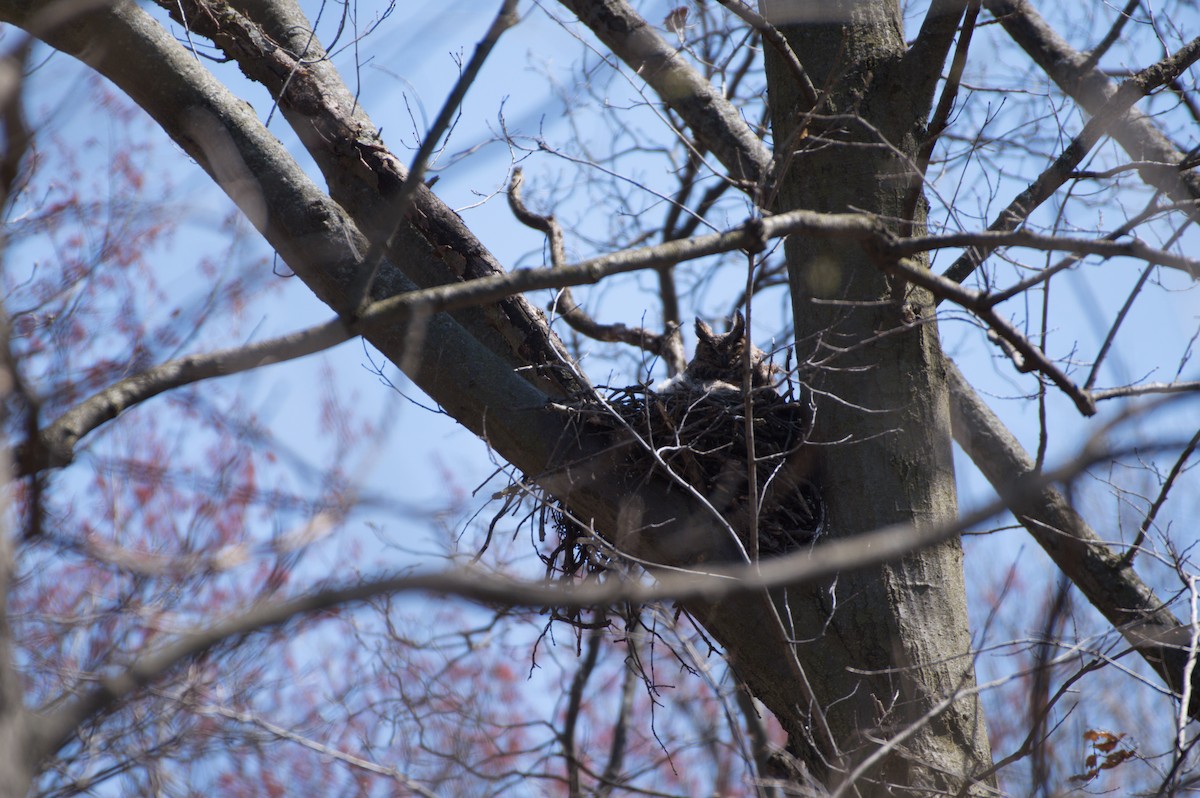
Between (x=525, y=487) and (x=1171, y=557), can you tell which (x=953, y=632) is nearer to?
(x=1171, y=557)

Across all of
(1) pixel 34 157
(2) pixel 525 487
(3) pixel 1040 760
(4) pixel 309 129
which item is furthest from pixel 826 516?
(1) pixel 34 157

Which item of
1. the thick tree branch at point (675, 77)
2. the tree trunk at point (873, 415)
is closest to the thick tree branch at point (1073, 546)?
the tree trunk at point (873, 415)

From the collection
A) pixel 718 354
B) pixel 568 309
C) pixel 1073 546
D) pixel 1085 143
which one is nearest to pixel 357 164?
pixel 568 309

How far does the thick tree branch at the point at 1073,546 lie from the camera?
349 cm

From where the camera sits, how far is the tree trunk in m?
2.85

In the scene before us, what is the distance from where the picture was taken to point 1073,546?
12.0ft

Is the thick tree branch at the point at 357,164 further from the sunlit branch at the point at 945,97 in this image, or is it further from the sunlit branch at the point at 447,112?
the sunlit branch at the point at 447,112

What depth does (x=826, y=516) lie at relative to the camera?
3.16 m

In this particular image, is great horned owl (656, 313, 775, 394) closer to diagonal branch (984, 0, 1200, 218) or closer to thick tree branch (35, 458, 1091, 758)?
diagonal branch (984, 0, 1200, 218)

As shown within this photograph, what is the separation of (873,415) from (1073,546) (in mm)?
1104

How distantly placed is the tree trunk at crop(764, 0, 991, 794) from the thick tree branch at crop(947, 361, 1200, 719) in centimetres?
53

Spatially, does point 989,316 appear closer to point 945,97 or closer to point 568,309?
point 945,97

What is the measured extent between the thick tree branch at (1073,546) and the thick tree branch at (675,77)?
4.19 ft

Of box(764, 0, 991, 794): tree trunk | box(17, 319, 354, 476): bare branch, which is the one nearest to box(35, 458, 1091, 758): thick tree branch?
box(17, 319, 354, 476): bare branch
